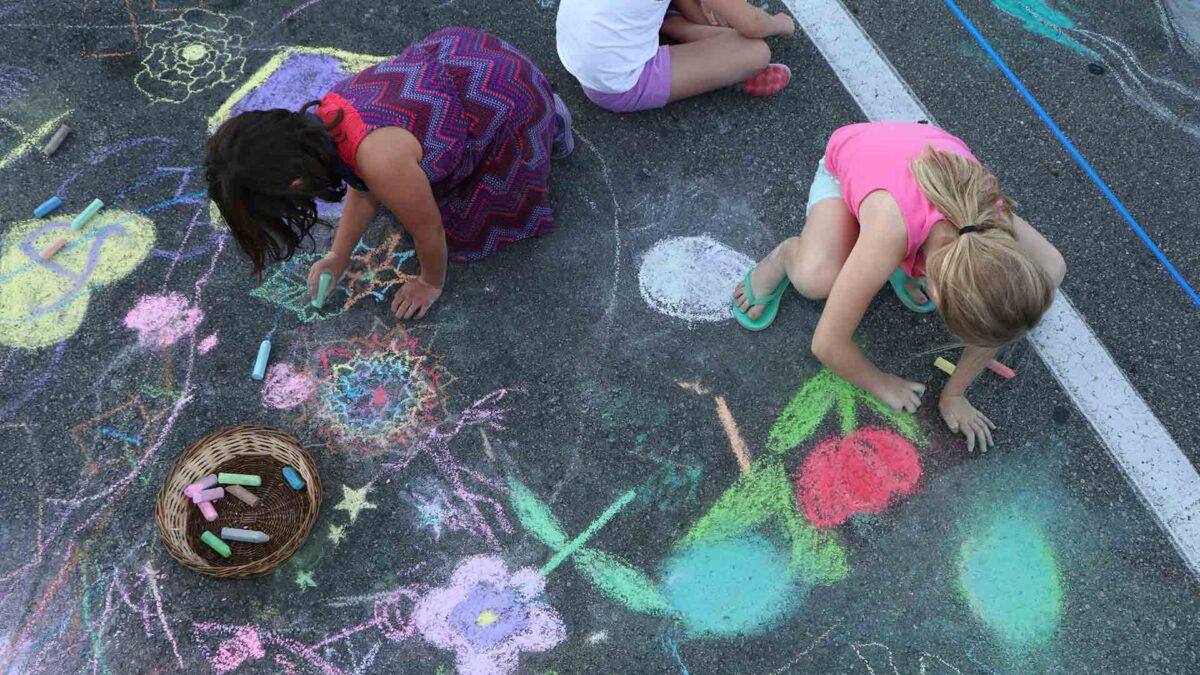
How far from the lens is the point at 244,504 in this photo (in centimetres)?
225

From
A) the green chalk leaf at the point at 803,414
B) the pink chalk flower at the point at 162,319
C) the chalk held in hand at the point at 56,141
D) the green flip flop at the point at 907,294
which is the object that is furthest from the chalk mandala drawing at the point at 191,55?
the green flip flop at the point at 907,294

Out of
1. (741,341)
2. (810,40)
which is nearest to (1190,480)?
(741,341)

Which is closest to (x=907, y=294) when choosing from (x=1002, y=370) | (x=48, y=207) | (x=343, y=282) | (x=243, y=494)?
(x=1002, y=370)

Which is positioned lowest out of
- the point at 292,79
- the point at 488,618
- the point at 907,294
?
the point at 488,618

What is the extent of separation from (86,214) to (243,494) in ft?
3.91

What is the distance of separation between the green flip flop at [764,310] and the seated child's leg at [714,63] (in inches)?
31.7

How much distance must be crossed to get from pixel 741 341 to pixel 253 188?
1485 millimetres

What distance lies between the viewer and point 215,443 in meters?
2.26

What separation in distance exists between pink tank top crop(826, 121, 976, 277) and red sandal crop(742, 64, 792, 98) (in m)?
0.65

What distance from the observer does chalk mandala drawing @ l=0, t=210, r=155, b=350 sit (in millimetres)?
2531

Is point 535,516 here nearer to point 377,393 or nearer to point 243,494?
point 377,393

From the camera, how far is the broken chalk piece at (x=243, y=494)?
7.29 ft

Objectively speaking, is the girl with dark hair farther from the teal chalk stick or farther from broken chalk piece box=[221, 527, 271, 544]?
broken chalk piece box=[221, 527, 271, 544]

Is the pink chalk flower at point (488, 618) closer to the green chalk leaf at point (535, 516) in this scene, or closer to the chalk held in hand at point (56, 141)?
the green chalk leaf at point (535, 516)
